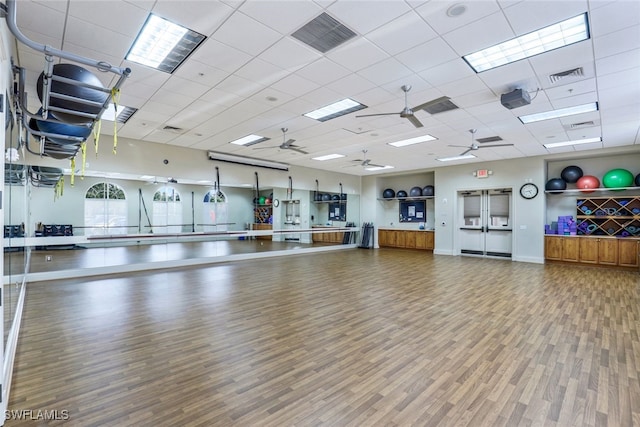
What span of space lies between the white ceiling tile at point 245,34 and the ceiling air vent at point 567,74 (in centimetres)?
385

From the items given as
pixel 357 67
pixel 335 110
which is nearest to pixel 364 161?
pixel 335 110

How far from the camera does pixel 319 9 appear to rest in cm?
302

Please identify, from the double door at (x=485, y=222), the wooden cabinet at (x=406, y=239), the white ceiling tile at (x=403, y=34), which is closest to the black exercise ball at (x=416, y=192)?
the wooden cabinet at (x=406, y=239)

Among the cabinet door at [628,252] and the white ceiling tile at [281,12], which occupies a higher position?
the white ceiling tile at [281,12]

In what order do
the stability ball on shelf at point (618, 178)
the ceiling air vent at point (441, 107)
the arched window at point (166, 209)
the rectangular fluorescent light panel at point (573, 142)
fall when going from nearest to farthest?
the ceiling air vent at point (441, 107), the rectangular fluorescent light panel at point (573, 142), the stability ball on shelf at point (618, 178), the arched window at point (166, 209)

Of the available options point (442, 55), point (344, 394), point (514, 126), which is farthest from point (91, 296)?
point (514, 126)

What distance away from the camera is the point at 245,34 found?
135 inches

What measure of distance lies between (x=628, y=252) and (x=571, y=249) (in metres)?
1.21

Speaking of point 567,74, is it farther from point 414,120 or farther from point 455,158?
point 455,158

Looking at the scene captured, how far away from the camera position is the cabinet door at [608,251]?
28.3 feet

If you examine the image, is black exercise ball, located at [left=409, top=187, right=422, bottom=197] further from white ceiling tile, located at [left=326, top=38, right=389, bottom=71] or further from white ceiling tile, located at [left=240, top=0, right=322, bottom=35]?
white ceiling tile, located at [left=240, top=0, right=322, bottom=35]

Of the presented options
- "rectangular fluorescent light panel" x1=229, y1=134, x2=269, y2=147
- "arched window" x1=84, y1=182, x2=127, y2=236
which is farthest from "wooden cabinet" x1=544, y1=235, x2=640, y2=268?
"arched window" x1=84, y1=182, x2=127, y2=236

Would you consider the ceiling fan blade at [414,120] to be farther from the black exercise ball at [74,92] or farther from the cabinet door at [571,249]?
the cabinet door at [571,249]

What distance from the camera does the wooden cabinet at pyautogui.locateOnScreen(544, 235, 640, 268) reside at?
27.7 ft
